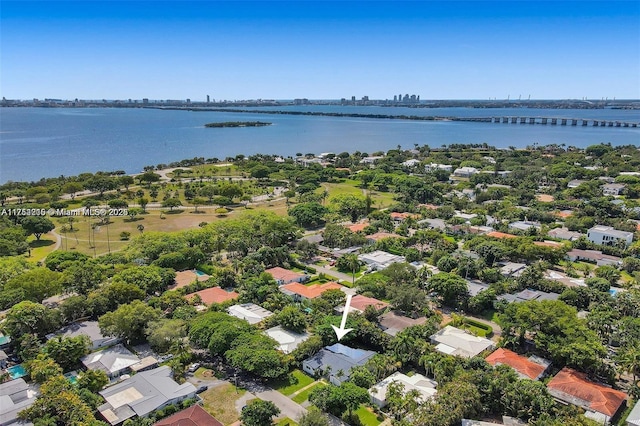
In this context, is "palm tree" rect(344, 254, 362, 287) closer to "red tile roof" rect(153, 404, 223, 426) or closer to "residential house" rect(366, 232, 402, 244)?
"residential house" rect(366, 232, 402, 244)

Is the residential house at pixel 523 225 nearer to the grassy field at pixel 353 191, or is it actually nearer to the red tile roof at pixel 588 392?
the grassy field at pixel 353 191

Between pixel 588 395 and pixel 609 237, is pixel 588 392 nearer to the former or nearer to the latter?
pixel 588 395

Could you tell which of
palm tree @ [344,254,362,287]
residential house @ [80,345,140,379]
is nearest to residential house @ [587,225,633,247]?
palm tree @ [344,254,362,287]

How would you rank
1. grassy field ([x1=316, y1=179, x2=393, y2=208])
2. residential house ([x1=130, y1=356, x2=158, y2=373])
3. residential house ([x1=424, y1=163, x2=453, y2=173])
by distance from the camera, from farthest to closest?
residential house ([x1=424, y1=163, x2=453, y2=173]) → grassy field ([x1=316, y1=179, x2=393, y2=208]) → residential house ([x1=130, y1=356, x2=158, y2=373])

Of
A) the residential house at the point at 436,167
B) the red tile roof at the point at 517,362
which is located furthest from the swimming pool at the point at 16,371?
the residential house at the point at 436,167

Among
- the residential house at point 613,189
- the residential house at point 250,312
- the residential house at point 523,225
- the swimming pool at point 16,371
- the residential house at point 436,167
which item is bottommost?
the swimming pool at point 16,371

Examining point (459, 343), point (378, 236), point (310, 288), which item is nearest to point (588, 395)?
point (459, 343)

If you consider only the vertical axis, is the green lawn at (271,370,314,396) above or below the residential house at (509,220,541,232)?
below
